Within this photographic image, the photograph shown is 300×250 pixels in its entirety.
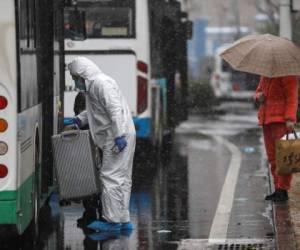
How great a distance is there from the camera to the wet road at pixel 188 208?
10.2 metres

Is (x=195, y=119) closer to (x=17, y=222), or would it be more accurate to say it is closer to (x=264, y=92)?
(x=264, y=92)

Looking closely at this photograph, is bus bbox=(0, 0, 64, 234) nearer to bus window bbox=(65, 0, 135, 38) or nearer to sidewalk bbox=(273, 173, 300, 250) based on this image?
sidewalk bbox=(273, 173, 300, 250)

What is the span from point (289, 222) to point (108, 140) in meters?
1.89

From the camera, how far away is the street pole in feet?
62.5

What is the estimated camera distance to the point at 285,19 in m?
19.1

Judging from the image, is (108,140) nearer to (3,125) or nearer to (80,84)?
A: (80,84)

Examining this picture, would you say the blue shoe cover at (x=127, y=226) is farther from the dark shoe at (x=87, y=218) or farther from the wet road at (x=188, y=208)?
the dark shoe at (x=87, y=218)

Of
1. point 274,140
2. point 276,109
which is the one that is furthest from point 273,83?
point 274,140

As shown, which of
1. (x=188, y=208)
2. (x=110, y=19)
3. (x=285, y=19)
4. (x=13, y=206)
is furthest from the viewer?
(x=285, y=19)

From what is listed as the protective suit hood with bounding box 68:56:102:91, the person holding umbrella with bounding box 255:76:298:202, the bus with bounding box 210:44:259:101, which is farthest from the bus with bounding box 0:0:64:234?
the bus with bounding box 210:44:259:101

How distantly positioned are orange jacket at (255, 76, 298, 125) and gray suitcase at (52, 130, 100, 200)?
96.4 inches

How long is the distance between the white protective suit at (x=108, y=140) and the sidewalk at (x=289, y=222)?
4.94 ft

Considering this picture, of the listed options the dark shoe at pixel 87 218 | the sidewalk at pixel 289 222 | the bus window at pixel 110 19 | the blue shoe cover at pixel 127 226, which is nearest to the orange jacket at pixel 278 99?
the sidewalk at pixel 289 222

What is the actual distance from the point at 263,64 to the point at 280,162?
3.51 feet
